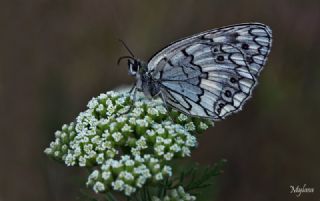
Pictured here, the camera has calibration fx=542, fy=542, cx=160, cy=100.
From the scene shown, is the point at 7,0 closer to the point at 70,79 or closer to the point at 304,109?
the point at 70,79

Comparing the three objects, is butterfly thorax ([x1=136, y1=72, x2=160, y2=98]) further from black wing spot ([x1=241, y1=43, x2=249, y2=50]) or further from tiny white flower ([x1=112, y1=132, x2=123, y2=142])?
black wing spot ([x1=241, y1=43, x2=249, y2=50])

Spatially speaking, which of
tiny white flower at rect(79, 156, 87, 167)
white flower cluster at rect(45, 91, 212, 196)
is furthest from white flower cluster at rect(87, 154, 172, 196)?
tiny white flower at rect(79, 156, 87, 167)

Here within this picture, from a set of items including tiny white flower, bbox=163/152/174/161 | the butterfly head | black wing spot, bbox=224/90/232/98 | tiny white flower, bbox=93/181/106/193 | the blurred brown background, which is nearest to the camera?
tiny white flower, bbox=93/181/106/193

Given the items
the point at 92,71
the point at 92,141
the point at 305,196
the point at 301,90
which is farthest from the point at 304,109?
the point at 92,141

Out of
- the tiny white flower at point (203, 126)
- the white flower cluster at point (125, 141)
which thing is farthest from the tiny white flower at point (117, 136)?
the tiny white flower at point (203, 126)

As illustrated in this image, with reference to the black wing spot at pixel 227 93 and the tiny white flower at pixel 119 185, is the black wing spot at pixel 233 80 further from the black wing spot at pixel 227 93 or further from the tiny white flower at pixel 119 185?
the tiny white flower at pixel 119 185

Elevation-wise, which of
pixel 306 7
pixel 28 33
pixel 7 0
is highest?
pixel 7 0
